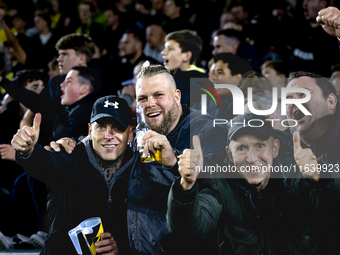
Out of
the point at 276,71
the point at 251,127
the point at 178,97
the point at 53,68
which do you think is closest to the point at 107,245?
the point at 178,97

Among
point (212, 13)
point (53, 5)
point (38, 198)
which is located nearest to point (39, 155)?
point (38, 198)

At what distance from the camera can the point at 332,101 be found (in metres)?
3.66

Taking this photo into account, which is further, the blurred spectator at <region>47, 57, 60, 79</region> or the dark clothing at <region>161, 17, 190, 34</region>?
the dark clothing at <region>161, 17, 190, 34</region>

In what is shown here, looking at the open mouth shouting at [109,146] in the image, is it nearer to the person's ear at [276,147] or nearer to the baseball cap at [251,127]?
the baseball cap at [251,127]

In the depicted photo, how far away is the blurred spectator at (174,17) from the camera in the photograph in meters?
6.61

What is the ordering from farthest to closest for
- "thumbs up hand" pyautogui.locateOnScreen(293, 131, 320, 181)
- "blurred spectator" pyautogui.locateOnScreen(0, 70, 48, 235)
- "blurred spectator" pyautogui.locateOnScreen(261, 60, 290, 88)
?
"blurred spectator" pyautogui.locateOnScreen(261, 60, 290, 88) → "blurred spectator" pyautogui.locateOnScreen(0, 70, 48, 235) → "thumbs up hand" pyautogui.locateOnScreen(293, 131, 320, 181)

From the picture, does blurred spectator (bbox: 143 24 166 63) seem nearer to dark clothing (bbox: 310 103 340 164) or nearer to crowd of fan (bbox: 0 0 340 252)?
crowd of fan (bbox: 0 0 340 252)

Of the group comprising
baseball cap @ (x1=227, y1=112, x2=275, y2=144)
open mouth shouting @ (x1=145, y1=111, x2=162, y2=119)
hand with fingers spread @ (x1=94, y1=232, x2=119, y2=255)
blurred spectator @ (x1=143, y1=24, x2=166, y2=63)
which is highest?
blurred spectator @ (x1=143, y1=24, x2=166, y2=63)

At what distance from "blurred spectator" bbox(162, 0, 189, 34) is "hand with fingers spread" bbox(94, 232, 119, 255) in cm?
394

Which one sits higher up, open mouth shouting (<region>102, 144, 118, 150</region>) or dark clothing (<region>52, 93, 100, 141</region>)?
dark clothing (<region>52, 93, 100, 141</region>)

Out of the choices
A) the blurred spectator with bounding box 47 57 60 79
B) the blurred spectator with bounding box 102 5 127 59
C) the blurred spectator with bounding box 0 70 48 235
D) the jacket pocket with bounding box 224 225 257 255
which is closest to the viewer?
the jacket pocket with bounding box 224 225 257 255

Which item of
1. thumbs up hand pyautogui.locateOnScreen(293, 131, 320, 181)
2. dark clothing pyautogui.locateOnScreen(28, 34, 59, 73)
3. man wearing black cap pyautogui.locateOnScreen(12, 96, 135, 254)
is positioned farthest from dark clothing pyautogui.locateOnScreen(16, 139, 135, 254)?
dark clothing pyautogui.locateOnScreen(28, 34, 59, 73)

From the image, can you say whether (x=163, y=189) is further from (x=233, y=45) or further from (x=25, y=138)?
(x=233, y=45)

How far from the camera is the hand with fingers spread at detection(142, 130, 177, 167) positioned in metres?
3.10
